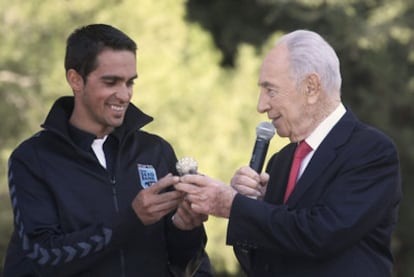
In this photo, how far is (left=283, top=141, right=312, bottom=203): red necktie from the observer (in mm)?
3635

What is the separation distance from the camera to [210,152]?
34.7ft

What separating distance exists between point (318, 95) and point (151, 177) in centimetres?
86

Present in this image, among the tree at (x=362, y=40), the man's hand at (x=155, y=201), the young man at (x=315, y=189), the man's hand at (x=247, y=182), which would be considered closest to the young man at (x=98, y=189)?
the man's hand at (x=155, y=201)

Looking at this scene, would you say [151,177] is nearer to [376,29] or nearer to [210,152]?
[210,152]

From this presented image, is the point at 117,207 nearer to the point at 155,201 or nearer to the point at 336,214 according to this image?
the point at 155,201

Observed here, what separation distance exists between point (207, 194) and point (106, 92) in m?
0.66

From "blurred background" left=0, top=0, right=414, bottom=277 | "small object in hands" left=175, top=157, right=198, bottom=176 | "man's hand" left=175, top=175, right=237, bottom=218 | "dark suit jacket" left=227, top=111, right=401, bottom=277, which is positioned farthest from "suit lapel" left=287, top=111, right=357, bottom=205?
"blurred background" left=0, top=0, right=414, bottom=277

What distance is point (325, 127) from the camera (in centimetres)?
357

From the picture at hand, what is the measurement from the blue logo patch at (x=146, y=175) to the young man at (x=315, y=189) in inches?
16.2

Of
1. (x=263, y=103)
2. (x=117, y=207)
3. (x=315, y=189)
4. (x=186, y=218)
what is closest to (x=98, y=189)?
(x=117, y=207)

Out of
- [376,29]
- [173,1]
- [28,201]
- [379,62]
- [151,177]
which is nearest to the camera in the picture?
[28,201]

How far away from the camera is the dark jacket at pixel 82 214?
3713mm

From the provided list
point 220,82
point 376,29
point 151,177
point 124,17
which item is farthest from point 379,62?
point 151,177

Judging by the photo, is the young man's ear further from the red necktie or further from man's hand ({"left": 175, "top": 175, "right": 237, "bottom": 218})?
the red necktie
